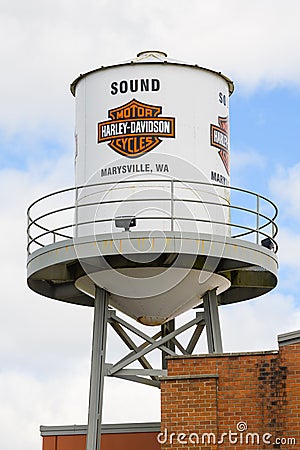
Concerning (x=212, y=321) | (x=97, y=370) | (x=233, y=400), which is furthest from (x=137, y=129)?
(x=233, y=400)

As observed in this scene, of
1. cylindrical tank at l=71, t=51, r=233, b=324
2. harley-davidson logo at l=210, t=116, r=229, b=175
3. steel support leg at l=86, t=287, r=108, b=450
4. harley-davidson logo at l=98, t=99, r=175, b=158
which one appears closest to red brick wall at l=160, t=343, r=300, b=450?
cylindrical tank at l=71, t=51, r=233, b=324

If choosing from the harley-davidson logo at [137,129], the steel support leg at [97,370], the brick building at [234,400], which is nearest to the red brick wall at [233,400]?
the brick building at [234,400]

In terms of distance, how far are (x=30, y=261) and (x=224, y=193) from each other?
387cm

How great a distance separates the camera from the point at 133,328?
22.4 meters

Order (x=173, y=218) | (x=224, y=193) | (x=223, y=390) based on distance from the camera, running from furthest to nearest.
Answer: (x=224, y=193), (x=173, y=218), (x=223, y=390)

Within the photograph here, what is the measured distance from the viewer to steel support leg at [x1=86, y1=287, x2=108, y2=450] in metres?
22.0

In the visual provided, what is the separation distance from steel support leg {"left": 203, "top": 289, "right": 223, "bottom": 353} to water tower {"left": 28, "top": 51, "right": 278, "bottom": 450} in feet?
0.06

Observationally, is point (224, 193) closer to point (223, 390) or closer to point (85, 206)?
point (85, 206)

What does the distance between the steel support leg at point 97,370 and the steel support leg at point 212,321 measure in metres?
1.92

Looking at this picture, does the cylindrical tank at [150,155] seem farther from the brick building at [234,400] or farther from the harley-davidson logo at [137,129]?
the brick building at [234,400]

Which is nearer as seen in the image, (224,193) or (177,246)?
(177,246)

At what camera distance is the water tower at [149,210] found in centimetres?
2114

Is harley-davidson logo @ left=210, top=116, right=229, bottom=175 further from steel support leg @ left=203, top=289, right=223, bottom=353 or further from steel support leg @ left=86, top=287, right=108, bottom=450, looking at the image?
steel support leg @ left=86, top=287, right=108, bottom=450

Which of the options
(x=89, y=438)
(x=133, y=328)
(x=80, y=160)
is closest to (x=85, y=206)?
(x=80, y=160)
